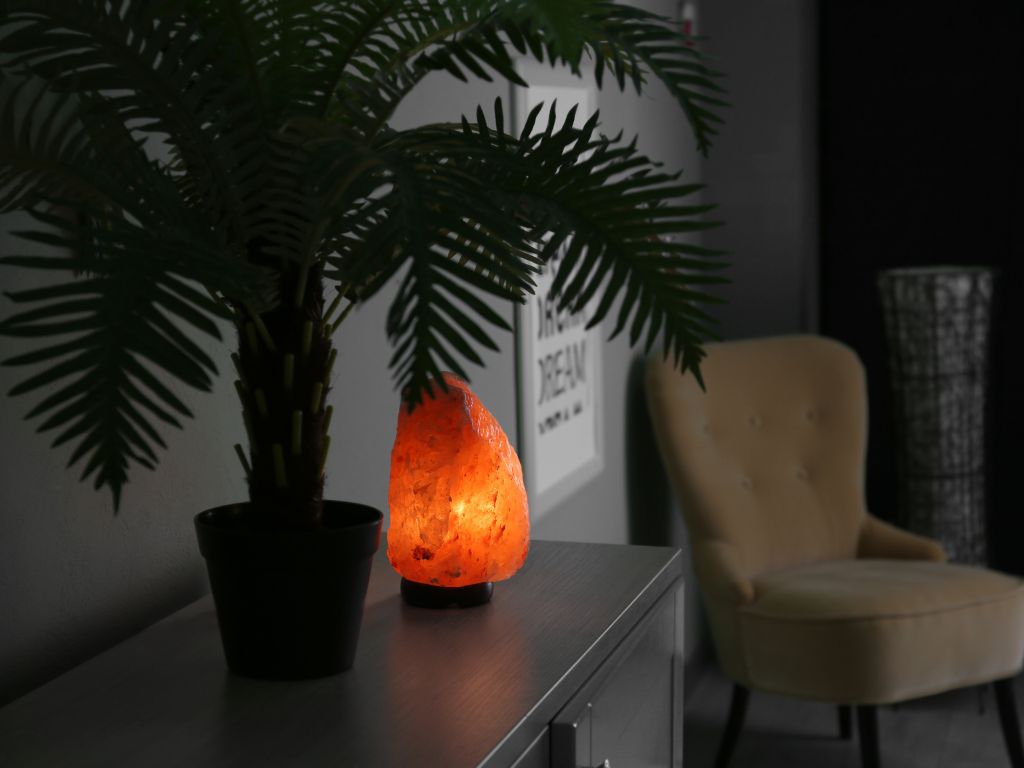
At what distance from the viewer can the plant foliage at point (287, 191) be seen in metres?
0.70

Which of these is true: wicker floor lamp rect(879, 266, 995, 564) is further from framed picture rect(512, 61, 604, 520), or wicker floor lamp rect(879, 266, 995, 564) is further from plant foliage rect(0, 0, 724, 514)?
plant foliage rect(0, 0, 724, 514)

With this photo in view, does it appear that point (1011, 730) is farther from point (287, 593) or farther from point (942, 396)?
point (287, 593)

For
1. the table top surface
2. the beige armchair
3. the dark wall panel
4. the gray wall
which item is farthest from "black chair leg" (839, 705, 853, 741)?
the table top surface

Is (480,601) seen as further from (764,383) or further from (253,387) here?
(764,383)

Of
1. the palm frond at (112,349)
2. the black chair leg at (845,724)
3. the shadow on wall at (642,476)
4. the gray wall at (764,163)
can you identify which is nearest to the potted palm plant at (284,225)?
the palm frond at (112,349)

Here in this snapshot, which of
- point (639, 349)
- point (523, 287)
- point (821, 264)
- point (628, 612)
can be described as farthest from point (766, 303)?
point (523, 287)

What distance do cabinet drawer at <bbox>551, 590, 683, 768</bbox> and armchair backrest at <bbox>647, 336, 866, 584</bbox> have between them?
5.27 ft

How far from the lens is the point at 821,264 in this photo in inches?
158

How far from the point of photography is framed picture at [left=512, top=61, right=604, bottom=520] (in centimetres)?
228

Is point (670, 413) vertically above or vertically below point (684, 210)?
below

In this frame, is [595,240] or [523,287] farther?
[523,287]

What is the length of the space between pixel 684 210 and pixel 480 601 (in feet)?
1.78

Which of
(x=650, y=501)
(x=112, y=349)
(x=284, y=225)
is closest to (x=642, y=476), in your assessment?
(x=650, y=501)

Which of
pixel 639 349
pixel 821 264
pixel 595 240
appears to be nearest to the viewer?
pixel 595 240
